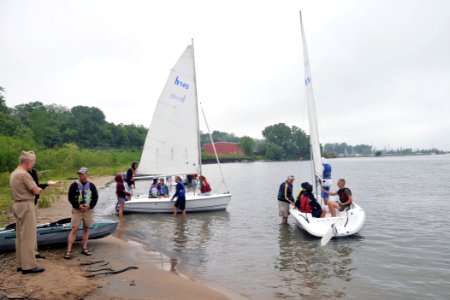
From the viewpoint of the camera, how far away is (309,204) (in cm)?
1192

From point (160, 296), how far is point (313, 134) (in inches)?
358

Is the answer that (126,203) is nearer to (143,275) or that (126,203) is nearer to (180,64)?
(180,64)

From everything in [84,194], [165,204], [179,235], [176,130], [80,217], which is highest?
[176,130]

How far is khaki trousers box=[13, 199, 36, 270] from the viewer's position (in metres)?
6.10

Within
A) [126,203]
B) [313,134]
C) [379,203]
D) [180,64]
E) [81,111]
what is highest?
[81,111]

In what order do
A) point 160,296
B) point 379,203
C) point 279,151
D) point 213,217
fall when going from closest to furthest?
point 160,296, point 213,217, point 379,203, point 279,151

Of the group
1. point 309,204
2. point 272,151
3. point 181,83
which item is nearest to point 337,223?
point 309,204

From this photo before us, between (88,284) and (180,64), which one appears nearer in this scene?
(88,284)

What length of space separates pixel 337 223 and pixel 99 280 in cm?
746

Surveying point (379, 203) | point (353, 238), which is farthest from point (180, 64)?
→ point (379, 203)

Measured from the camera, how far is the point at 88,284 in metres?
6.16

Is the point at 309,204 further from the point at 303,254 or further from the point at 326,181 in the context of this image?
the point at 303,254

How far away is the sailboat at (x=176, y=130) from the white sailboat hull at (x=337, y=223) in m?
6.25

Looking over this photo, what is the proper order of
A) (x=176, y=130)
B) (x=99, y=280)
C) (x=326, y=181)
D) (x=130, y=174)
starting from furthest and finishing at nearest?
(x=176, y=130), (x=130, y=174), (x=326, y=181), (x=99, y=280)
